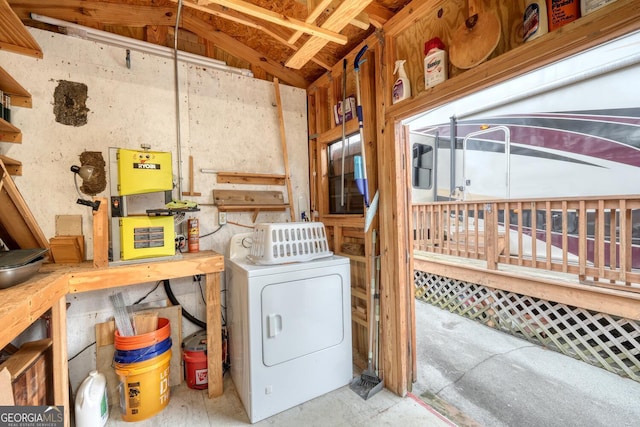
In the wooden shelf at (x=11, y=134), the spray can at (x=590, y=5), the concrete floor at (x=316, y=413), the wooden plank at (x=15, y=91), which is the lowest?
the concrete floor at (x=316, y=413)

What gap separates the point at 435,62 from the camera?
5.01 ft

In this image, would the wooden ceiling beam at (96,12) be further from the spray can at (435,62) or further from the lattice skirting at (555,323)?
the lattice skirting at (555,323)

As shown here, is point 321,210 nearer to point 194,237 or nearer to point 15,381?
point 194,237

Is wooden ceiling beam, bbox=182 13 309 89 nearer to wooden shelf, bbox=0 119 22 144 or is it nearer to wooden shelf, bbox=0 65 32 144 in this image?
wooden shelf, bbox=0 65 32 144

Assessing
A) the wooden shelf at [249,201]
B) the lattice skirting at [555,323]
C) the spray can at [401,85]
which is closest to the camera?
the spray can at [401,85]

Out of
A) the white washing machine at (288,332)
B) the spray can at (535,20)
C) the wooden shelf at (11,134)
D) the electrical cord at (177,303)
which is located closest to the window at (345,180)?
the white washing machine at (288,332)

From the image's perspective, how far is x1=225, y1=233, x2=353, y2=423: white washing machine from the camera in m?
1.67

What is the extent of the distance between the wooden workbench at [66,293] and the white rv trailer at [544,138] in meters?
1.91

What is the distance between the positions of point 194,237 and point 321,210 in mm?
1244

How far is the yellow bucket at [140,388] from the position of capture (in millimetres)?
1687

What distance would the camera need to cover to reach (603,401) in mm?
1898

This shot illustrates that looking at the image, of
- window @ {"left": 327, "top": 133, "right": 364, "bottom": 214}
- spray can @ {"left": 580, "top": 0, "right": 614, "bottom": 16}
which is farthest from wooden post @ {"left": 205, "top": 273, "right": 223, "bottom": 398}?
spray can @ {"left": 580, "top": 0, "right": 614, "bottom": 16}

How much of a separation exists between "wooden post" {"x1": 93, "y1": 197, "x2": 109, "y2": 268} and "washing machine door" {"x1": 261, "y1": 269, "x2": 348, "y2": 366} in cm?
102

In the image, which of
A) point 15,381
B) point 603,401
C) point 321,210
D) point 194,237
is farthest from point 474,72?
point 15,381
